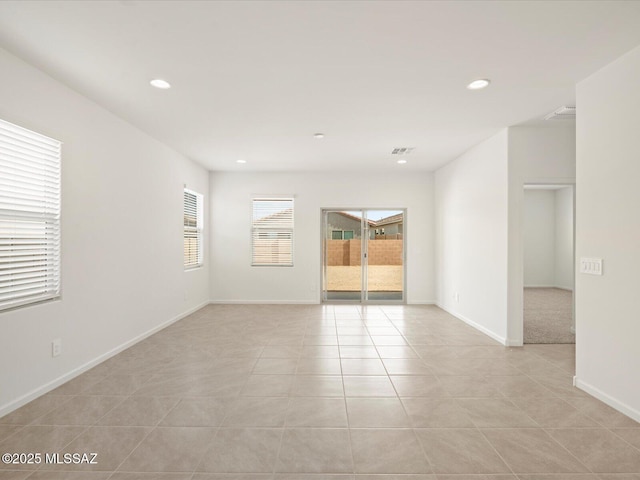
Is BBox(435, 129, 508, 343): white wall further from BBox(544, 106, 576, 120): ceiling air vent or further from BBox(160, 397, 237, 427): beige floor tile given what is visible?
BBox(160, 397, 237, 427): beige floor tile

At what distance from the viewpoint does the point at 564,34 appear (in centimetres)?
217

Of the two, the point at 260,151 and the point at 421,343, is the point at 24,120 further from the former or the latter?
the point at 421,343

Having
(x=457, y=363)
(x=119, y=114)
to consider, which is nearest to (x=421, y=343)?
(x=457, y=363)

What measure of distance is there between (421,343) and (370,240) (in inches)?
117

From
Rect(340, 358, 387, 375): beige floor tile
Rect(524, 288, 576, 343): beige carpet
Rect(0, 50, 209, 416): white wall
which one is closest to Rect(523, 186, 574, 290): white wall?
Rect(524, 288, 576, 343): beige carpet

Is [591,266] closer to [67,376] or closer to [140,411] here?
[140,411]

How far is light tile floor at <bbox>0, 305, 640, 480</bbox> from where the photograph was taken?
6.07ft

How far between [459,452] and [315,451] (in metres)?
0.88

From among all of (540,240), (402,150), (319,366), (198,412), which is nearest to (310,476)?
(198,412)

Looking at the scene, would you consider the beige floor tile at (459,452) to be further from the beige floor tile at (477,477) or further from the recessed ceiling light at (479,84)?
the recessed ceiling light at (479,84)

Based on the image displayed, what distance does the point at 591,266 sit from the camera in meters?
2.71

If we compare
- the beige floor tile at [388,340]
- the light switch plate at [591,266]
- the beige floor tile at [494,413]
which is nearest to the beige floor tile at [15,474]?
the beige floor tile at [494,413]

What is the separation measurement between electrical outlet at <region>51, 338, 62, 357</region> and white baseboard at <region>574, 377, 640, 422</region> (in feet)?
15.0

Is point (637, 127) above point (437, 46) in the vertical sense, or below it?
below
